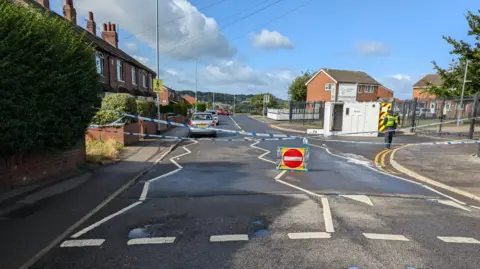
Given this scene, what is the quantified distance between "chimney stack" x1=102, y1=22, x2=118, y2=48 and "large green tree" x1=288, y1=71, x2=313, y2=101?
3712 centimetres

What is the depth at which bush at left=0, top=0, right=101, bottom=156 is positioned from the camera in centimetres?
505

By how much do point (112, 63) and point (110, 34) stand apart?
825 centimetres

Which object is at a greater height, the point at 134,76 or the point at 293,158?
the point at 134,76

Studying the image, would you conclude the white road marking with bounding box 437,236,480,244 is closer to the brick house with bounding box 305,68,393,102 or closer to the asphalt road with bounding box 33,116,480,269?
the asphalt road with bounding box 33,116,480,269

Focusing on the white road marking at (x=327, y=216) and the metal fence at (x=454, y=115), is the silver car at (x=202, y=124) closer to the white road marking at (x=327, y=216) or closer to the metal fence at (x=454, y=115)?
the metal fence at (x=454, y=115)

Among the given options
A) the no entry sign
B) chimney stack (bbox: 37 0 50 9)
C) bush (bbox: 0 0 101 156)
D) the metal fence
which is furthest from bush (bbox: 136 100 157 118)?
the metal fence

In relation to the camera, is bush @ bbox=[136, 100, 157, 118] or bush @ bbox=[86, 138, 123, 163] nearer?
bush @ bbox=[86, 138, 123, 163]

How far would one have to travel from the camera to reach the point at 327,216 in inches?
194

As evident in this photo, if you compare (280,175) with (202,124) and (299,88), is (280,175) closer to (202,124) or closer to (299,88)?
(202,124)

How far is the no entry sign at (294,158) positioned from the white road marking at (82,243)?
5.74m

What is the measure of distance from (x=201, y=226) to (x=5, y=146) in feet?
13.5

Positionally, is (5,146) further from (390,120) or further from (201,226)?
(390,120)

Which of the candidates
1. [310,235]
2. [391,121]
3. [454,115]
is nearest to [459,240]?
[310,235]

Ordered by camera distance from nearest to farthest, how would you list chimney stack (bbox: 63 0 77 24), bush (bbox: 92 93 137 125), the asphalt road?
1. the asphalt road
2. bush (bbox: 92 93 137 125)
3. chimney stack (bbox: 63 0 77 24)
